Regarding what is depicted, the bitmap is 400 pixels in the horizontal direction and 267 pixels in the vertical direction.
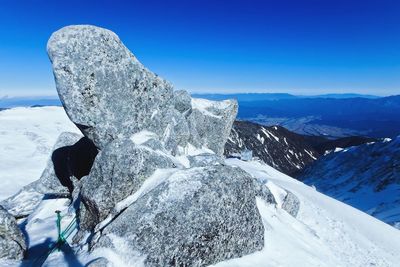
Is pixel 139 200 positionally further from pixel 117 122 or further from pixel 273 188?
pixel 273 188

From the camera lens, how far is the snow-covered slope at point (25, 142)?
4122 cm

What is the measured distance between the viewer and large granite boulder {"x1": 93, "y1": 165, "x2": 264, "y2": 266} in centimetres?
1413

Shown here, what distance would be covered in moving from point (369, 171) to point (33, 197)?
11172 cm

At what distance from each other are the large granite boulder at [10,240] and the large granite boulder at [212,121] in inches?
914

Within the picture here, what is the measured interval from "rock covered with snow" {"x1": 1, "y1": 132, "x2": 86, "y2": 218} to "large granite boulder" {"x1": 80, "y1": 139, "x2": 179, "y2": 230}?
7.56 meters

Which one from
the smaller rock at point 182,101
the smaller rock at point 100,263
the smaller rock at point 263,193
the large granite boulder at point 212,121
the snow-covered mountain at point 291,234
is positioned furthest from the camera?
the large granite boulder at point 212,121

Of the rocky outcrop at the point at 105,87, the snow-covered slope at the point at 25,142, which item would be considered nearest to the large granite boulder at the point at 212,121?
the rocky outcrop at the point at 105,87

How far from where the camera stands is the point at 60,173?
82.7 ft

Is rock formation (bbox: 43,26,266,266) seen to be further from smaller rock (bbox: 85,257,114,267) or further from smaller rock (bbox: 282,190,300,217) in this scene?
smaller rock (bbox: 282,190,300,217)

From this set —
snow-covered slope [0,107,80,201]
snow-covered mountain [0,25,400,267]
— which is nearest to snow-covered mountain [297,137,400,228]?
snow-covered mountain [0,25,400,267]

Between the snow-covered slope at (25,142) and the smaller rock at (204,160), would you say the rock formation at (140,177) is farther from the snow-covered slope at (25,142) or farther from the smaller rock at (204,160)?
the snow-covered slope at (25,142)

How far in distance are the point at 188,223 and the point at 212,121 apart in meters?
25.3

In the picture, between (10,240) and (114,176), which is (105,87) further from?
(10,240)

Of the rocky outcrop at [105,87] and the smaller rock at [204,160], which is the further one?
the smaller rock at [204,160]
